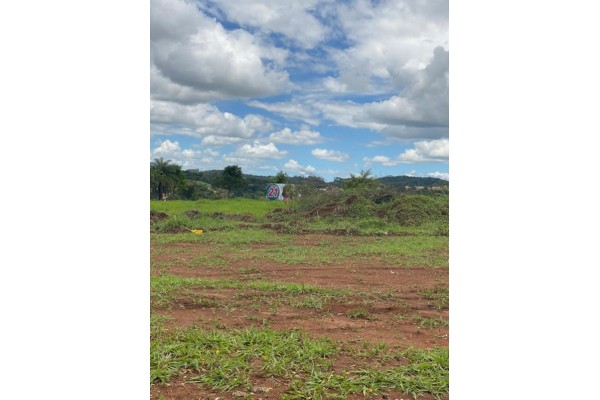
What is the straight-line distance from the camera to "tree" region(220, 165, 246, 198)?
15156 mm

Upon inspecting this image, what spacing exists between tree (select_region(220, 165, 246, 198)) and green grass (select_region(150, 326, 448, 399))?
43.2 ft

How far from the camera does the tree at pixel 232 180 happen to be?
15.2 meters

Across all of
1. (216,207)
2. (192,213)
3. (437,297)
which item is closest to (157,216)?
(192,213)

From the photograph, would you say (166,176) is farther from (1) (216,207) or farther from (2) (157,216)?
(2) (157,216)

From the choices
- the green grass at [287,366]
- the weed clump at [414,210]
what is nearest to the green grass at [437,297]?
the green grass at [287,366]

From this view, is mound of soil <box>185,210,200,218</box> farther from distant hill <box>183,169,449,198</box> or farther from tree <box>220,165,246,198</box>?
tree <box>220,165,246,198</box>

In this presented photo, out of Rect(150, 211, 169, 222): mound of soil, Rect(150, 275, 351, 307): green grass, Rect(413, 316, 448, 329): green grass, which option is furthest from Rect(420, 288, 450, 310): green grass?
Rect(150, 211, 169, 222): mound of soil

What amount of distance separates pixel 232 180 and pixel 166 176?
2.09 metres

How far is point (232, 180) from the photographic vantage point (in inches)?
604

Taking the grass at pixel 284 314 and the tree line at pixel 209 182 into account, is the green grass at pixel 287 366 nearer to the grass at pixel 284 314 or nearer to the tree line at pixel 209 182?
the grass at pixel 284 314
